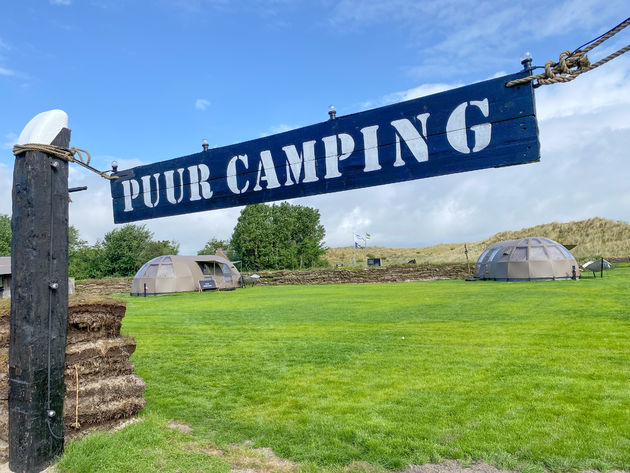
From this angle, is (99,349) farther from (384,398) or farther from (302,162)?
(384,398)

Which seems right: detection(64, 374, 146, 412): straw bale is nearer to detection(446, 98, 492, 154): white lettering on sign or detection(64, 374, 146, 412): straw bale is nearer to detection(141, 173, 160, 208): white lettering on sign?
detection(141, 173, 160, 208): white lettering on sign

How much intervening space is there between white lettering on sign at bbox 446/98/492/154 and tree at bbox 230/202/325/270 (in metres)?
60.1

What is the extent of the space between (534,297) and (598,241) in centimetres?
5372

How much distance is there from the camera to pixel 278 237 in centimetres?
6525

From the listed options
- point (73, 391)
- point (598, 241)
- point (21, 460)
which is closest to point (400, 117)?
point (73, 391)

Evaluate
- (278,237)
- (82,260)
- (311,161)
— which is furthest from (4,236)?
(311,161)

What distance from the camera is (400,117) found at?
367 cm

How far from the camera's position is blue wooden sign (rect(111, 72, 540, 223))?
3.28 m

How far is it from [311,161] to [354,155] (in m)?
0.41

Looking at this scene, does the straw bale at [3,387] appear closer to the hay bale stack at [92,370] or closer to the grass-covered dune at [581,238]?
the hay bale stack at [92,370]

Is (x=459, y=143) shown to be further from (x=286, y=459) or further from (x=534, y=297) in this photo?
(x=534, y=297)

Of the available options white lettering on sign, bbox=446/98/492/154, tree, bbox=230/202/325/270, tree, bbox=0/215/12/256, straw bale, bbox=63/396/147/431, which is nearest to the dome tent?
white lettering on sign, bbox=446/98/492/154

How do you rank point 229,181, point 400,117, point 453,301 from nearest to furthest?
point 400,117 < point 229,181 < point 453,301

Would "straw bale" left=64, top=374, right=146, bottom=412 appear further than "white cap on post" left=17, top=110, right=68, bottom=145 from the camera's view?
Yes
